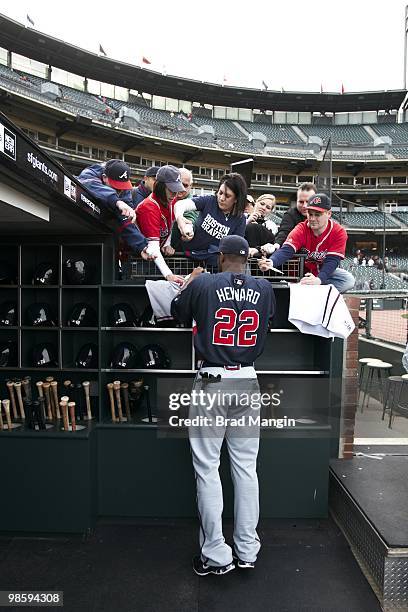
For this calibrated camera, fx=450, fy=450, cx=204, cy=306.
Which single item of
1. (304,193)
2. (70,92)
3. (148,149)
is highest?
(70,92)

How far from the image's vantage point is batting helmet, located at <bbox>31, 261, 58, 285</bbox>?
363cm

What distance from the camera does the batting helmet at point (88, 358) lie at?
11.8 feet

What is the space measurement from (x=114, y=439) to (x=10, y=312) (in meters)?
1.36

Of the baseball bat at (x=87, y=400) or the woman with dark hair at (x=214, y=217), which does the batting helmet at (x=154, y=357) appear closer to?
the baseball bat at (x=87, y=400)

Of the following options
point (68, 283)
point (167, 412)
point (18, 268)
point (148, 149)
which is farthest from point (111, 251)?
point (148, 149)

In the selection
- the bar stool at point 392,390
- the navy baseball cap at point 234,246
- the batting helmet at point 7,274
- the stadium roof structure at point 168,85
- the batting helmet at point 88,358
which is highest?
the stadium roof structure at point 168,85

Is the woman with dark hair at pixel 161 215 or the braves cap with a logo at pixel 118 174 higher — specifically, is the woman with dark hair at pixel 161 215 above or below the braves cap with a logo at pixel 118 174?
below

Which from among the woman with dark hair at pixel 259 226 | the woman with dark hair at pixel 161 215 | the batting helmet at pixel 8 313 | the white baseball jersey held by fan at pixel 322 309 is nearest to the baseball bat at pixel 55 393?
the batting helmet at pixel 8 313

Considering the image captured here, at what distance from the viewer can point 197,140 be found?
3073 centimetres

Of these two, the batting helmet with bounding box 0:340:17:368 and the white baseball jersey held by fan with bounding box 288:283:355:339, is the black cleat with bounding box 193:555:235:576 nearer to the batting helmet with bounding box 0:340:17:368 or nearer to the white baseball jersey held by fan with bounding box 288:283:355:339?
the white baseball jersey held by fan with bounding box 288:283:355:339

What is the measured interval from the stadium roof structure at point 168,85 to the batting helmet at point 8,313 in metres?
25.3

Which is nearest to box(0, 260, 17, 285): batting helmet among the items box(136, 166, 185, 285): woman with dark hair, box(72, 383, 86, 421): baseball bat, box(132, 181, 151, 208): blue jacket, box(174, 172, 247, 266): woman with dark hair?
box(72, 383, 86, 421): baseball bat

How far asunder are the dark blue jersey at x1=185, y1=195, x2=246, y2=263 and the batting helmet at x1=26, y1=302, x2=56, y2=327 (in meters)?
1.31

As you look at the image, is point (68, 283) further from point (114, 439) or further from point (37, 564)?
point (37, 564)
